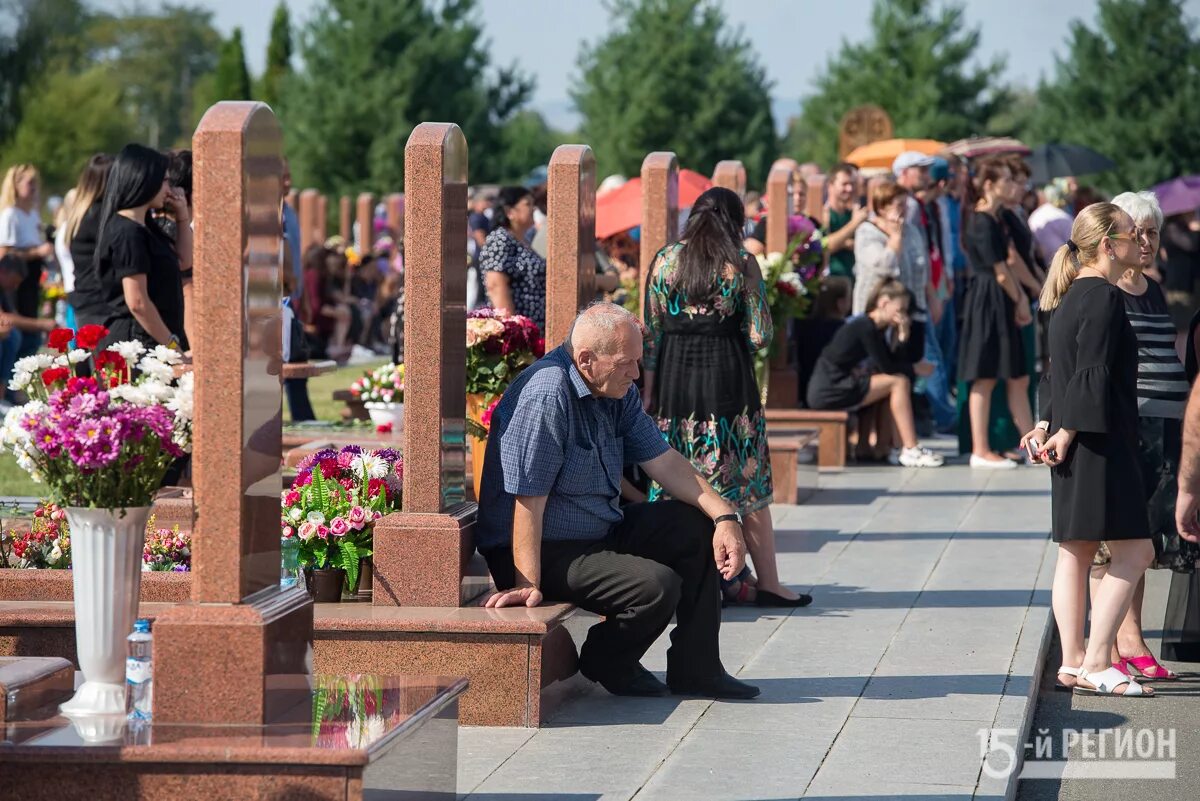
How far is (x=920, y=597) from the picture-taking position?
794 centimetres

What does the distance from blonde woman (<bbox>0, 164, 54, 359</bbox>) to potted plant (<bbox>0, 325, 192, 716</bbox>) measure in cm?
844

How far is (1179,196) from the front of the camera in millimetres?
20844

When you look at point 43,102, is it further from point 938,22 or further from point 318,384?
point 318,384

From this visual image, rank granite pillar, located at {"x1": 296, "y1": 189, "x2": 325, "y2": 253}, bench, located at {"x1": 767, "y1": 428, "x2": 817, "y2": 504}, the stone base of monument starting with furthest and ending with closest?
granite pillar, located at {"x1": 296, "y1": 189, "x2": 325, "y2": 253} < bench, located at {"x1": 767, "y1": 428, "x2": 817, "y2": 504} < the stone base of monument

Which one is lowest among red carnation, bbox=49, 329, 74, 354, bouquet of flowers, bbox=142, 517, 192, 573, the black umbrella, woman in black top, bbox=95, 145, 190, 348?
bouquet of flowers, bbox=142, 517, 192, 573

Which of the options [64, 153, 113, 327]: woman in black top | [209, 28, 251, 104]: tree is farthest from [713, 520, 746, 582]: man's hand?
[209, 28, 251, 104]: tree

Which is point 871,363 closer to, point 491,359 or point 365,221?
point 491,359

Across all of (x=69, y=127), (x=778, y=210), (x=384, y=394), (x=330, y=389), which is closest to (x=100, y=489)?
(x=384, y=394)

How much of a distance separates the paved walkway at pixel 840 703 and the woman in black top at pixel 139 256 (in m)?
2.83

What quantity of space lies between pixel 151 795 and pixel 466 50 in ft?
154

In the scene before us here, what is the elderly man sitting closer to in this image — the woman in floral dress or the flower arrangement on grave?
the woman in floral dress

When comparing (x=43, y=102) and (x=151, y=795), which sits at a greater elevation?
(x=43, y=102)

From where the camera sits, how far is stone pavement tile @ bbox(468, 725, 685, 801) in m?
4.94

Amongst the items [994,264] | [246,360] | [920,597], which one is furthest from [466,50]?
[246,360]
